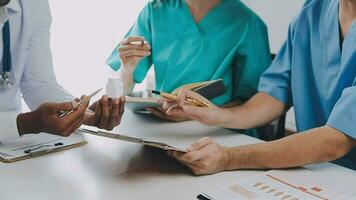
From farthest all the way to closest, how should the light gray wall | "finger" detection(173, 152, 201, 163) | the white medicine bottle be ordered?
the light gray wall < the white medicine bottle < "finger" detection(173, 152, 201, 163)

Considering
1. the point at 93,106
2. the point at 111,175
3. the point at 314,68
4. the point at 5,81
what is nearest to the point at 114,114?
the point at 93,106

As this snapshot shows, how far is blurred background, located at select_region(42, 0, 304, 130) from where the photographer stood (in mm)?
2289

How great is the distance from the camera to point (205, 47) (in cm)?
148

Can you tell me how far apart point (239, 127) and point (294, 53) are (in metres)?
0.28

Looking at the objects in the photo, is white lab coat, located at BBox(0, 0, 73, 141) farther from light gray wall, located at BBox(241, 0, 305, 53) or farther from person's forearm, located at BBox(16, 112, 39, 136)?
light gray wall, located at BBox(241, 0, 305, 53)

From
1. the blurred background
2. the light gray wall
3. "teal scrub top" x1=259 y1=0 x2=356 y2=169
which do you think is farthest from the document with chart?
the light gray wall

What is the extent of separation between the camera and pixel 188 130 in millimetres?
1252

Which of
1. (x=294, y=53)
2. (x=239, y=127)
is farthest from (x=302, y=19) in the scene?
(x=239, y=127)

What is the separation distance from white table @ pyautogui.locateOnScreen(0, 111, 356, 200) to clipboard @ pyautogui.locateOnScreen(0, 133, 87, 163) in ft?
0.07

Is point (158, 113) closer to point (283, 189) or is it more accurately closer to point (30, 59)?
point (30, 59)

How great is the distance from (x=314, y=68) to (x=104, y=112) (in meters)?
0.63

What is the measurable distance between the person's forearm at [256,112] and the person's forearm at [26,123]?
1.86ft

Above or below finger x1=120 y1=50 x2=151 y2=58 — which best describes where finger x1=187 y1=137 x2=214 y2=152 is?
below

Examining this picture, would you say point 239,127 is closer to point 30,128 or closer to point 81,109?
point 81,109
